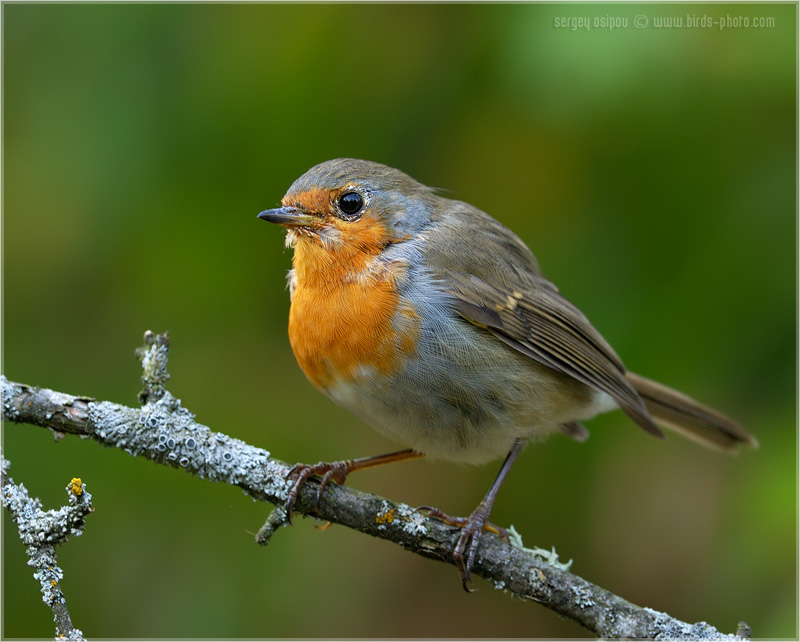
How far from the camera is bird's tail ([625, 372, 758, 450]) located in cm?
430

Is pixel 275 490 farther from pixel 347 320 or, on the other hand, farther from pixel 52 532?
pixel 52 532

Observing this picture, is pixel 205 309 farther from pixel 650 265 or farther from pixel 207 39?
pixel 650 265

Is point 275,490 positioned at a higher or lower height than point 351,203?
lower

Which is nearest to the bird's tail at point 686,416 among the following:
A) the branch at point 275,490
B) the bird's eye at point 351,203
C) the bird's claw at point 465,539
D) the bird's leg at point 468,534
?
the bird's leg at point 468,534

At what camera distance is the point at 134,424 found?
2863 mm

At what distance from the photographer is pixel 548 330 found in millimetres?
3799

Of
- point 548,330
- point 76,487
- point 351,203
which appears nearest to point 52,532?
point 76,487

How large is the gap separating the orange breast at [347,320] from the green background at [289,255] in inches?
20.7

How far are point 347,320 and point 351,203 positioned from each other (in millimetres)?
603

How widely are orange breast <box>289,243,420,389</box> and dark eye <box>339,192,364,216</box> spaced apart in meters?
0.23

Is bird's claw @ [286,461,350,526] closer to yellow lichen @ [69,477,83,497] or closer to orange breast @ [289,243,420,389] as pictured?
orange breast @ [289,243,420,389]

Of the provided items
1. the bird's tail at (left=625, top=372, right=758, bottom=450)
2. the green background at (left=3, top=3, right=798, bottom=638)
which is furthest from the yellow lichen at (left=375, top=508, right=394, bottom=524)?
the bird's tail at (left=625, top=372, right=758, bottom=450)

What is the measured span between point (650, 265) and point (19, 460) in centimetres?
293

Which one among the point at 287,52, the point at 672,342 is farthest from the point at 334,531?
the point at 287,52
